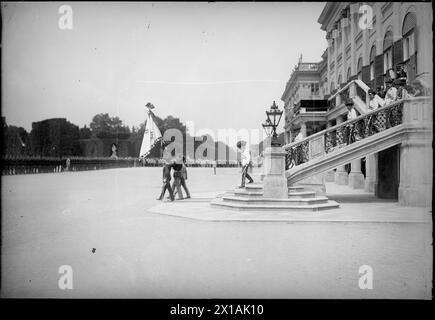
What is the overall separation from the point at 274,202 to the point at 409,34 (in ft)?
33.7

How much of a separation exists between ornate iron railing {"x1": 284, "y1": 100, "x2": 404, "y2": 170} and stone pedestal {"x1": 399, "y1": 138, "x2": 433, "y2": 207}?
3.40ft

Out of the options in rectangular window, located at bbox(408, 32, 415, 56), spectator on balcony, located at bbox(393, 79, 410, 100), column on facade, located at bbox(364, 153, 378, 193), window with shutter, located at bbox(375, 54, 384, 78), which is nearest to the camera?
spectator on balcony, located at bbox(393, 79, 410, 100)

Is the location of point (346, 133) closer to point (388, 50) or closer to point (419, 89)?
point (419, 89)

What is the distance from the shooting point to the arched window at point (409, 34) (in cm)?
1491

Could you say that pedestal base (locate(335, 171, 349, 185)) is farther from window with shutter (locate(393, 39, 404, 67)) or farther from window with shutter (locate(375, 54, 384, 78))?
window with shutter (locate(393, 39, 404, 67))

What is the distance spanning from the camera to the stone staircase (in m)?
10.6

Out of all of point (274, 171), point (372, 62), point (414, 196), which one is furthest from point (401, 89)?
point (372, 62)

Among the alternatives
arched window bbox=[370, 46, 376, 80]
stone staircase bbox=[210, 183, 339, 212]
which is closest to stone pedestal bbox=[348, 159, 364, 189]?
arched window bbox=[370, 46, 376, 80]

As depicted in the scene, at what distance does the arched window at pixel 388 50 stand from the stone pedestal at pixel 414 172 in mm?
7352

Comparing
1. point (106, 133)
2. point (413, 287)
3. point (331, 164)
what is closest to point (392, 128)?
point (331, 164)

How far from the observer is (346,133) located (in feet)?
42.8

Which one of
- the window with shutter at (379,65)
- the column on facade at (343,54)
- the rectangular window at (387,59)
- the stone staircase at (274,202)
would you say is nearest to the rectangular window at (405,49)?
the rectangular window at (387,59)
